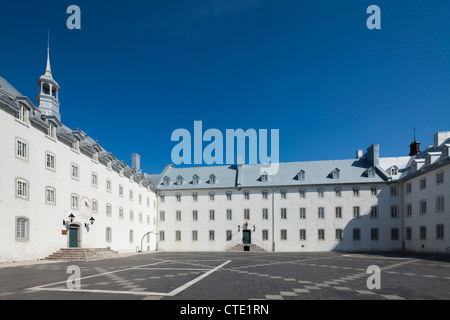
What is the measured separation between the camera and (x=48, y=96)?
3133cm

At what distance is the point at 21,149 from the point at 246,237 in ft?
108

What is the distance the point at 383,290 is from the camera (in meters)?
11.2

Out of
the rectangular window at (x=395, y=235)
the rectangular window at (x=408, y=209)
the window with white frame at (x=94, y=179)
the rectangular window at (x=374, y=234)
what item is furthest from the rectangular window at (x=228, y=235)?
the rectangular window at (x=408, y=209)

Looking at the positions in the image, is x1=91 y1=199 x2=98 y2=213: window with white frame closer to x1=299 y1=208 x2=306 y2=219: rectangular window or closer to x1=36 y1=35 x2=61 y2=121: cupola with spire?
x1=36 y1=35 x2=61 y2=121: cupola with spire

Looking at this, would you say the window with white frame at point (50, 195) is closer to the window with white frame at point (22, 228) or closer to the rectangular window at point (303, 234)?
the window with white frame at point (22, 228)

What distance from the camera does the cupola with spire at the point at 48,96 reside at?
102 feet

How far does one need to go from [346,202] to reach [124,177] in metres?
33.1

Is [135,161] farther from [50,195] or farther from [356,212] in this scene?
[356,212]

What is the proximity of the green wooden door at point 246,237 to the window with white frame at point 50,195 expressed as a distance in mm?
28348

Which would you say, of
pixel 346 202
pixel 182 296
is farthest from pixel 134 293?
pixel 346 202

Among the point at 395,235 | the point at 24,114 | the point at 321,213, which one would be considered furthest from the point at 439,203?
the point at 24,114

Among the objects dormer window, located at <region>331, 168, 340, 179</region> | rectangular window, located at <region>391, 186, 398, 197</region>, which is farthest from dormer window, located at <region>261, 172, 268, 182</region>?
rectangular window, located at <region>391, 186, 398, 197</region>

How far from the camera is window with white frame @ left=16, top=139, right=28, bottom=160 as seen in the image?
72.2ft
